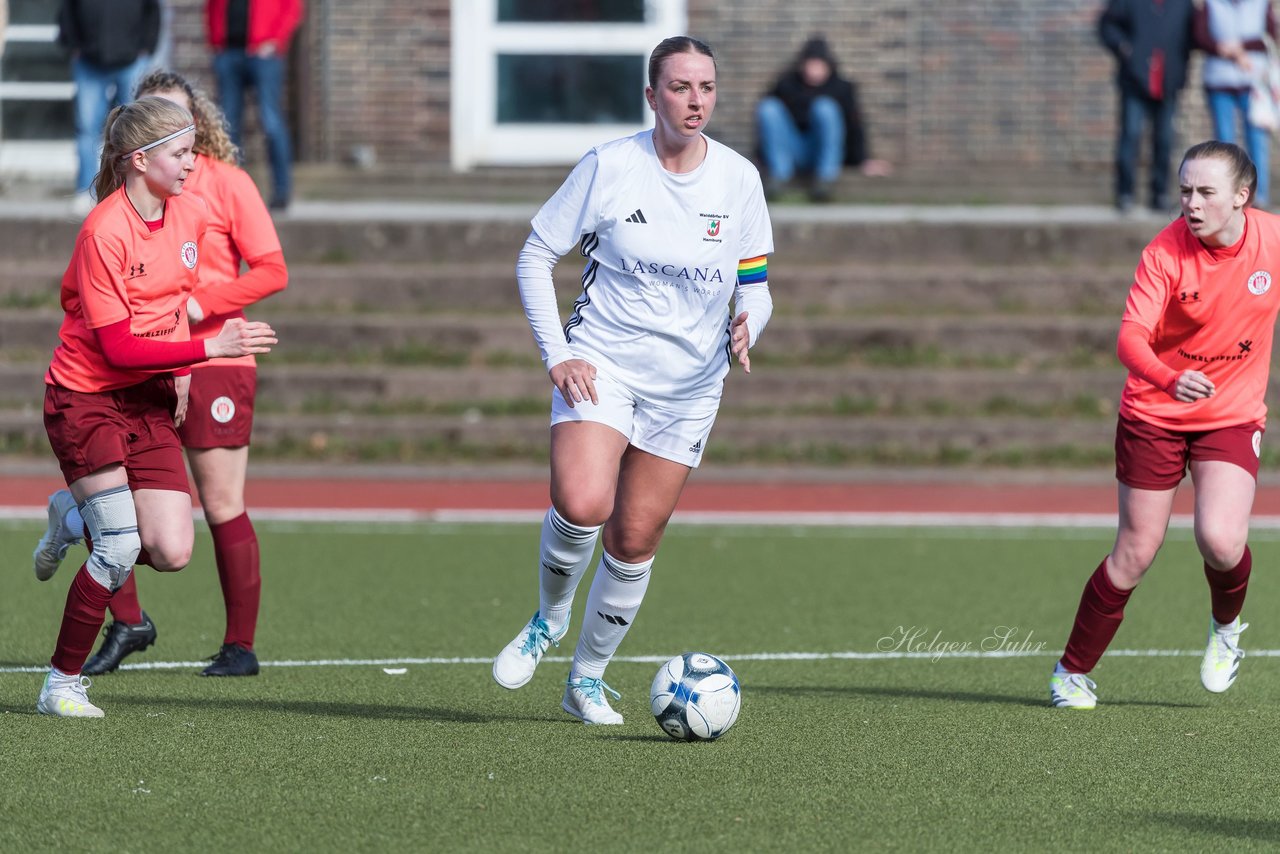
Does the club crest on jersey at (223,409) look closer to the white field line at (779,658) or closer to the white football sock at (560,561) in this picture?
the white field line at (779,658)

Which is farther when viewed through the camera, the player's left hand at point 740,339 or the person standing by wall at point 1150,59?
the person standing by wall at point 1150,59

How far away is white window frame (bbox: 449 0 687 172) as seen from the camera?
65.2ft

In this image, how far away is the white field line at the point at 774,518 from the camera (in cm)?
1161

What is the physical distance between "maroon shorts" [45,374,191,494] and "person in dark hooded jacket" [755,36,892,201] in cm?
1228

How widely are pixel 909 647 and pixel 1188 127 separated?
1319cm

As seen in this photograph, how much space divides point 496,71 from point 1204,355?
14730 millimetres

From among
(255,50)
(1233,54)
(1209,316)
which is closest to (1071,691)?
(1209,316)

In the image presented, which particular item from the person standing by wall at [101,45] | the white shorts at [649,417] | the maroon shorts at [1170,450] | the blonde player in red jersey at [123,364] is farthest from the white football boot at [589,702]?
the person standing by wall at [101,45]

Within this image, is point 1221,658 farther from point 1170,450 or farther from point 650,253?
point 650,253

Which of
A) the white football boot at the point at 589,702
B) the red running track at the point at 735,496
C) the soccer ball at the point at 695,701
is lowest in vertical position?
the red running track at the point at 735,496

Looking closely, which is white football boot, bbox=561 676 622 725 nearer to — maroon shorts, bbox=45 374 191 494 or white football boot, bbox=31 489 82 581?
maroon shorts, bbox=45 374 191 494

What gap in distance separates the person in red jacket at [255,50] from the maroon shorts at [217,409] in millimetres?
9219

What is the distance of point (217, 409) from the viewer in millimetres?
6672

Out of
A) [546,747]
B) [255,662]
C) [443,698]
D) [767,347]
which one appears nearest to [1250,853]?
[546,747]
